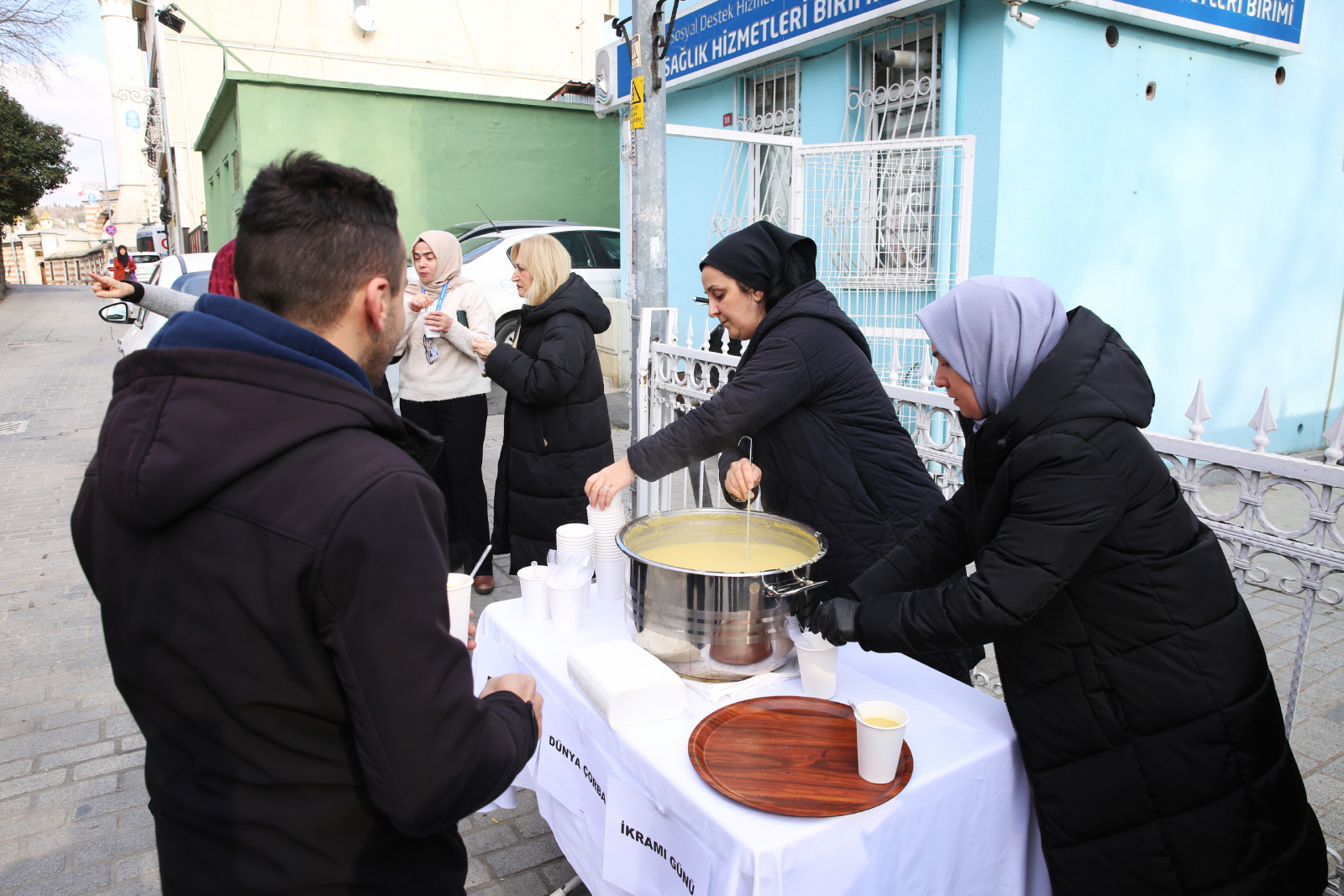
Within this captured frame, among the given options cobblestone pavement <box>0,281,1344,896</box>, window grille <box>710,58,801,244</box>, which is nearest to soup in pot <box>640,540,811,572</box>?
cobblestone pavement <box>0,281,1344,896</box>

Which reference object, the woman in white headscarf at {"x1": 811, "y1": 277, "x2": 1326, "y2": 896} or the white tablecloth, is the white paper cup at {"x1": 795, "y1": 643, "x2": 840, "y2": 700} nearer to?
the white tablecloth

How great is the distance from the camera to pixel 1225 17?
635cm

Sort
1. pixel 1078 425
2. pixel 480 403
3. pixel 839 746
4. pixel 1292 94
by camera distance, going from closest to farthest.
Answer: pixel 1078 425 → pixel 839 746 → pixel 480 403 → pixel 1292 94

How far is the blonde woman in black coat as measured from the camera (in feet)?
12.9

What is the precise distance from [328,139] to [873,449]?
14612mm

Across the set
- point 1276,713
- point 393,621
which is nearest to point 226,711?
point 393,621

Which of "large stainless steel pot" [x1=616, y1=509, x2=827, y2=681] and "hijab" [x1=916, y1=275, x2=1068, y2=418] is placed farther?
"large stainless steel pot" [x1=616, y1=509, x2=827, y2=681]

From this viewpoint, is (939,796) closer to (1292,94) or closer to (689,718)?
(689,718)

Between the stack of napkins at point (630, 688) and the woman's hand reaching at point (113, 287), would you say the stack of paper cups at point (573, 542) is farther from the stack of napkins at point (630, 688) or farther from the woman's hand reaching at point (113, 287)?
the woman's hand reaching at point (113, 287)

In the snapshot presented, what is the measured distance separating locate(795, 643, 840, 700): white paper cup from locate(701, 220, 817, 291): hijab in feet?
4.13

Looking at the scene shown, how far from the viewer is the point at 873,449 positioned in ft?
8.51

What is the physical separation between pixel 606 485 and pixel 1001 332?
4.14ft

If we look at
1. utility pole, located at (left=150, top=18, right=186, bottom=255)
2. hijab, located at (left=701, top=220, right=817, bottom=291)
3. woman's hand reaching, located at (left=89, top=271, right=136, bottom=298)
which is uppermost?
utility pole, located at (left=150, top=18, right=186, bottom=255)

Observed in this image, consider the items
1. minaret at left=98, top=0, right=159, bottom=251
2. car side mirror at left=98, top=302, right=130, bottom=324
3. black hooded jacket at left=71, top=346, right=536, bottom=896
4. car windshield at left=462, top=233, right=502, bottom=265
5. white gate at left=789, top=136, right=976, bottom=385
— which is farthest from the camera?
minaret at left=98, top=0, right=159, bottom=251
